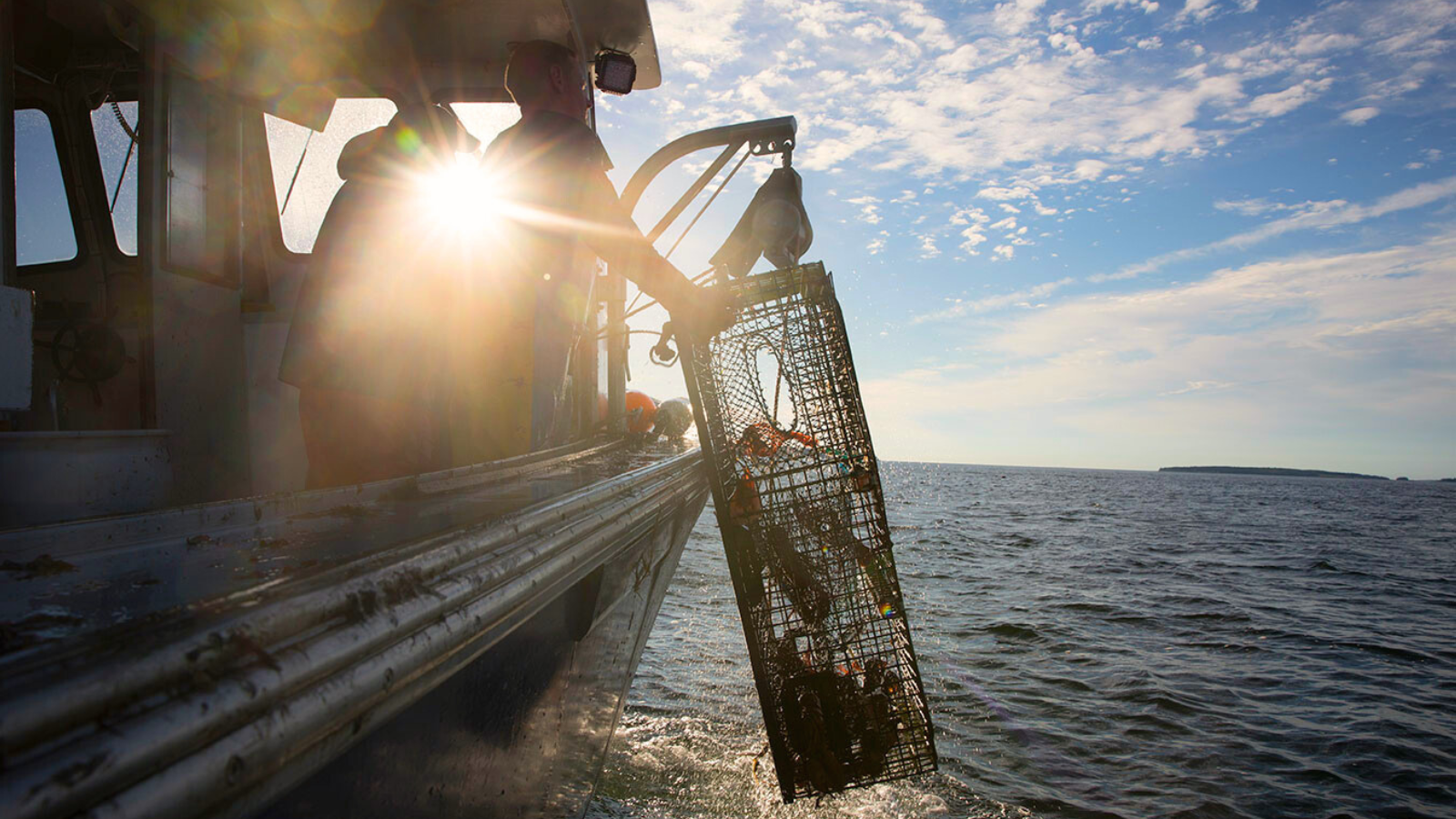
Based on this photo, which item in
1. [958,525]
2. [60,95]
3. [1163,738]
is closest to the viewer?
[60,95]

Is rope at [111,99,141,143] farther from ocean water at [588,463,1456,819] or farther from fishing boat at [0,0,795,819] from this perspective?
ocean water at [588,463,1456,819]

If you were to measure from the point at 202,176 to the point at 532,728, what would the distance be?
10.4 ft

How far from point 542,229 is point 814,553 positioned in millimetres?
1818

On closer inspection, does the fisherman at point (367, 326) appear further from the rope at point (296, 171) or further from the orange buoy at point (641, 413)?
the orange buoy at point (641, 413)

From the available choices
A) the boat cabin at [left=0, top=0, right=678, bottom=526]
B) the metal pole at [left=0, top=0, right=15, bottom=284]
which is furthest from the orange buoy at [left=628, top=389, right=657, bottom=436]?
the metal pole at [left=0, top=0, right=15, bottom=284]

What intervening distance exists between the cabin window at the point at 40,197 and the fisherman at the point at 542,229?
2.63 meters

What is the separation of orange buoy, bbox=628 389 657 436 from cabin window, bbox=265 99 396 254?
10.1 ft

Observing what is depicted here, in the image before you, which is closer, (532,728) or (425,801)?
(425,801)

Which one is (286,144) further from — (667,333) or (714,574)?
(714,574)

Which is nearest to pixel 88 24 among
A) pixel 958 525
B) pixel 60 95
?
pixel 60 95

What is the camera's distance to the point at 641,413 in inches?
282

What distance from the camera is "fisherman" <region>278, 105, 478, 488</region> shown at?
262cm

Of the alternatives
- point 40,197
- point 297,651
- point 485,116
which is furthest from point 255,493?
point 297,651

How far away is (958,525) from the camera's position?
24.8 metres
